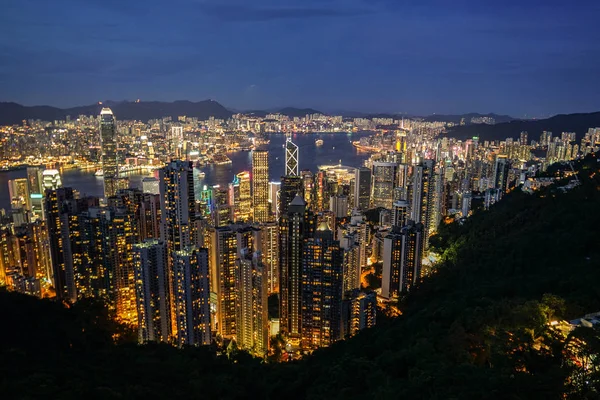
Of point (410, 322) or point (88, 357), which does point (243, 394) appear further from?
point (410, 322)

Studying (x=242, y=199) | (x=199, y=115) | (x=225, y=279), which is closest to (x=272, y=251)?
(x=225, y=279)

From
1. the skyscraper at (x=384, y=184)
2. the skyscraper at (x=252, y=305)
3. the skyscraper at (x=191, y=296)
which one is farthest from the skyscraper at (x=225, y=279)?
the skyscraper at (x=384, y=184)

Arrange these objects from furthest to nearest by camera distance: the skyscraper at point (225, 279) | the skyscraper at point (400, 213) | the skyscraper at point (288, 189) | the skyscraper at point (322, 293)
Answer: the skyscraper at point (288, 189) < the skyscraper at point (400, 213) < the skyscraper at point (225, 279) < the skyscraper at point (322, 293)

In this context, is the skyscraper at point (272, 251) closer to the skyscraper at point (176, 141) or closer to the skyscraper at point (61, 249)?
the skyscraper at point (61, 249)

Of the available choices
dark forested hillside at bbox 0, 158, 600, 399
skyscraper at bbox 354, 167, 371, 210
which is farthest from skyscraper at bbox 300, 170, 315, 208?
dark forested hillside at bbox 0, 158, 600, 399

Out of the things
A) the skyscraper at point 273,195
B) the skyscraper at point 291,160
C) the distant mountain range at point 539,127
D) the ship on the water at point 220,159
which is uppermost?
the distant mountain range at point 539,127

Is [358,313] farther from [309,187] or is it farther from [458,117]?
[458,117]

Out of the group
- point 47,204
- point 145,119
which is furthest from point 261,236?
point 145,119
